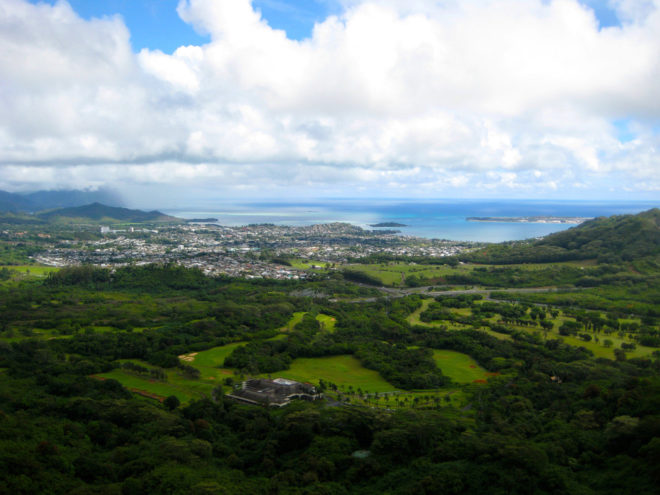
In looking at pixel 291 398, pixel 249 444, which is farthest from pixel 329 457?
pixel 291 398

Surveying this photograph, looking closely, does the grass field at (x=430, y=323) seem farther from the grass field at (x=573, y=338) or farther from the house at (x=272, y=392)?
the house at (x=272, y=392)

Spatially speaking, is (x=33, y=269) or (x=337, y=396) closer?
(x=337, y=396)

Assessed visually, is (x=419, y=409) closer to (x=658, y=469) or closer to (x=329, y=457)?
(x=329, y=457)

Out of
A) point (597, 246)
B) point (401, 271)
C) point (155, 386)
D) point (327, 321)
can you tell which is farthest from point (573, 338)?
point (597, 246)

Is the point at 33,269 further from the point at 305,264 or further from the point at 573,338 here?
the point at 573,338

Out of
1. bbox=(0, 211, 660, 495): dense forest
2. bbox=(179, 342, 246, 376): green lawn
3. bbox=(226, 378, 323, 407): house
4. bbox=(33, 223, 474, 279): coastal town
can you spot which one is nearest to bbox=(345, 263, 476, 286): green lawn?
bbox=(33, 223, 474, 279): coastal town

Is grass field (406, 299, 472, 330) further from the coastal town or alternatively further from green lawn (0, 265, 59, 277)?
green lawn (0, 265, 59, 277)
